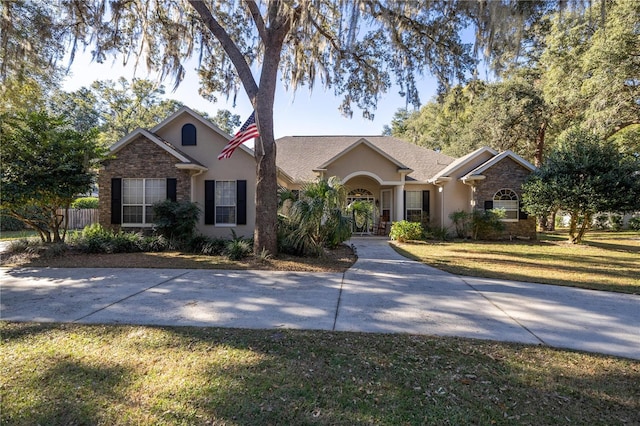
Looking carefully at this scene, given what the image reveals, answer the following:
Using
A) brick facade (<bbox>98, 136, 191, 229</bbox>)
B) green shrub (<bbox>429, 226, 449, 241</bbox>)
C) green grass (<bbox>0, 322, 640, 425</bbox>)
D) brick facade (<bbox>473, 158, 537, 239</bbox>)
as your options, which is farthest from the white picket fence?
brick facade (<bbox>473, 158, 537, 239</bbox>)

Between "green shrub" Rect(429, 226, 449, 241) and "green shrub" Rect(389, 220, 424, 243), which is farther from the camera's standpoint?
"green shrub" Rect(429, 226, 449, 241)

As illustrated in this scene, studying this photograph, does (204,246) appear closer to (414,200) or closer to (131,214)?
(131,214)

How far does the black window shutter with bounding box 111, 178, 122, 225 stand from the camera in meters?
12.8

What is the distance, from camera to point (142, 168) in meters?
12.8

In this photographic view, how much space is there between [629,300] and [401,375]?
5.45 meters

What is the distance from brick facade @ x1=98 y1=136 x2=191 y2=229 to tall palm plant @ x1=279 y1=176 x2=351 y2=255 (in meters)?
5.49

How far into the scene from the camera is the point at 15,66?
416 inches

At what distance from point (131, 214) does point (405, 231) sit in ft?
39.1

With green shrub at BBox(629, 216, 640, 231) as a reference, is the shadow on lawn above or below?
below

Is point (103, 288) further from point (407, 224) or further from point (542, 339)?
point (407, 224)

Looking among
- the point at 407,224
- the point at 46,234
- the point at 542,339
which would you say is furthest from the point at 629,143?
the point at 46,234

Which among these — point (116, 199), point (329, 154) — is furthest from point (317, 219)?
point (329, 154)

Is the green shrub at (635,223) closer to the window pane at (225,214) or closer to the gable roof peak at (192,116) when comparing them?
the window pane at (225,214)

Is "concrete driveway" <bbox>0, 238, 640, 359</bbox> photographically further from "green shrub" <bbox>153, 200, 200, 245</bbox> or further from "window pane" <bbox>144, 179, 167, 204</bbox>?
"window pane" <bbox>144, 179, 167, 204</bbox>
